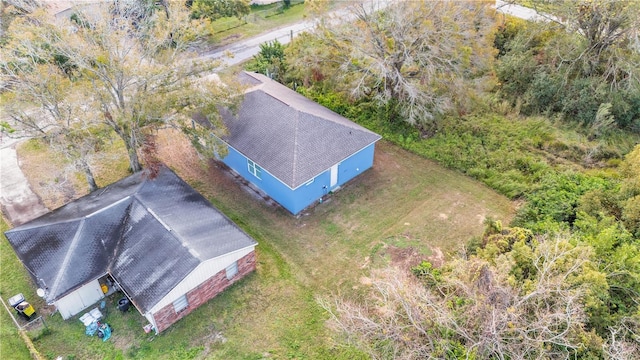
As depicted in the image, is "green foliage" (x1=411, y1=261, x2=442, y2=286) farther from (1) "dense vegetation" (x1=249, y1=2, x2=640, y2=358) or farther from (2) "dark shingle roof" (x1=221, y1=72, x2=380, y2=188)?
(2) "dark shingle roof" (x1=221, y1=72, x2=380, y2=188)

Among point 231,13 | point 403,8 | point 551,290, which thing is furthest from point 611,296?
point 231,13

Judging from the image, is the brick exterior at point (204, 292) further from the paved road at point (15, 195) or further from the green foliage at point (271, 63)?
the green foliage at point (271, 63)

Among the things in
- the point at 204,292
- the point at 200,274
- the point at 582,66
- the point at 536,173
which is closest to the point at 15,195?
the point at 204,292

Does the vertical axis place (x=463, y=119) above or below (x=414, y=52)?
below

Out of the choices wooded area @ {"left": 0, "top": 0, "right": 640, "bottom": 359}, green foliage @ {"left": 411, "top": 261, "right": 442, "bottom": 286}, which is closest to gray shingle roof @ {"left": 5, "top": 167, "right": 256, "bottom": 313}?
wooded area @ {"left": 0, "top": 0, "right": 640, "bottom": 359}

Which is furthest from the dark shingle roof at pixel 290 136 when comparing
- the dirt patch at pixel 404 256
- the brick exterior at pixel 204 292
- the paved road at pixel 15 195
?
the paved road at pixel 15 195

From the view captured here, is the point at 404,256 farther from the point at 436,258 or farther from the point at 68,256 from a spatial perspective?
the point at 68,256
